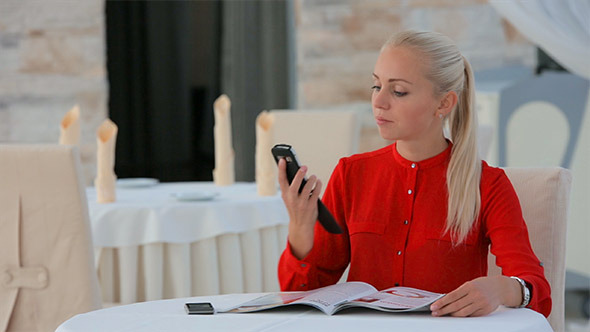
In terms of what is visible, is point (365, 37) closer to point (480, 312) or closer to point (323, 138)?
point (323, 138)

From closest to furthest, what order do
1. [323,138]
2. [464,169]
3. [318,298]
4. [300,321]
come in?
[300,321], [318,298], [464,169], [323,138]

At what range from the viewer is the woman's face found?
1.58m

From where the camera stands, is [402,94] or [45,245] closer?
[402,94]

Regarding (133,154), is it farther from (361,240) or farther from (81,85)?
(361,240)

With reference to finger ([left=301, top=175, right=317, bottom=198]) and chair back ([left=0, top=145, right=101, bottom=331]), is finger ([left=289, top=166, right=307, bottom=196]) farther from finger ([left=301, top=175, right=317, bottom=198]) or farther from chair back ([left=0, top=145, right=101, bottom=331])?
chair back ([left=0, top=145, right=101, bottom=331])

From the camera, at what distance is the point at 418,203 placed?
5.46 ft

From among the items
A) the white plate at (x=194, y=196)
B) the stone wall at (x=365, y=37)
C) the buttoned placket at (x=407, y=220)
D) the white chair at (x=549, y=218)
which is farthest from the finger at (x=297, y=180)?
the stone wall at (x=365, y=37)

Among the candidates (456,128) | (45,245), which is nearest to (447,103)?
(456,128)

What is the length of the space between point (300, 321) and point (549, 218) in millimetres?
784

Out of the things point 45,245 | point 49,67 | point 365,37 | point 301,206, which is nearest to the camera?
point 301,206

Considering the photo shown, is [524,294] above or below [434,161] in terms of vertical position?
below

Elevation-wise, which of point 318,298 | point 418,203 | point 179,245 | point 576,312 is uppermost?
point 418,203

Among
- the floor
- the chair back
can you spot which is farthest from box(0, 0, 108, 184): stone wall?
the floor

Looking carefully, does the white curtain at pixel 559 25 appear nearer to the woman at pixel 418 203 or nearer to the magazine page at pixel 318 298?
the woman at pixel 418 203
